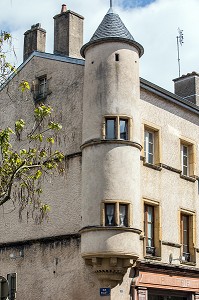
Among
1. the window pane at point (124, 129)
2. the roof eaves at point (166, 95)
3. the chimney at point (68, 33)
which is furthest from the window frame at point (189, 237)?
the chimney at point (68, 33)

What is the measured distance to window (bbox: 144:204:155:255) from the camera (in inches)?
914

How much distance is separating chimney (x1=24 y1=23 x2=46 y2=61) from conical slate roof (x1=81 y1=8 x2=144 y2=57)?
4.47 meters

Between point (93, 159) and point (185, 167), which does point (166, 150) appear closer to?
point (185, 167)

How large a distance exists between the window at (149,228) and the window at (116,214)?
6.67 feet

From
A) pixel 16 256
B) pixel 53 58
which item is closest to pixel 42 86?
pixel 53 58

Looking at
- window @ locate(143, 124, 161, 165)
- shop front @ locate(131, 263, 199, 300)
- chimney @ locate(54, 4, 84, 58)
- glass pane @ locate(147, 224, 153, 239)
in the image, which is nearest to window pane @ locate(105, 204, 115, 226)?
shop front @ locate(131, 263, 199, 300)

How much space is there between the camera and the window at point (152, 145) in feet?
79.8

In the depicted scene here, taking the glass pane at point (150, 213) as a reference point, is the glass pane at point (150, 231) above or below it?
below

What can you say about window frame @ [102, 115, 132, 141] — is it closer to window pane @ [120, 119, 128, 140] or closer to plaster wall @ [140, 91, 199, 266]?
window pane @ [120, 119, 128, 140]

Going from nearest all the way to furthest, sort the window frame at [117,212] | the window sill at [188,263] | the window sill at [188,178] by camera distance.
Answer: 1. the window frame at [117,212]
2. the window sill at [188,263]
3. the window sill at [188,178]

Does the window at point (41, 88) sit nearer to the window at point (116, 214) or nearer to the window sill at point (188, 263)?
the window at point (116, 214)

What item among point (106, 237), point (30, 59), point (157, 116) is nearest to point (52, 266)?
point (106, 237)

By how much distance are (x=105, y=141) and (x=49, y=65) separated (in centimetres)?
535

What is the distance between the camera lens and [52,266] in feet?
74.8
